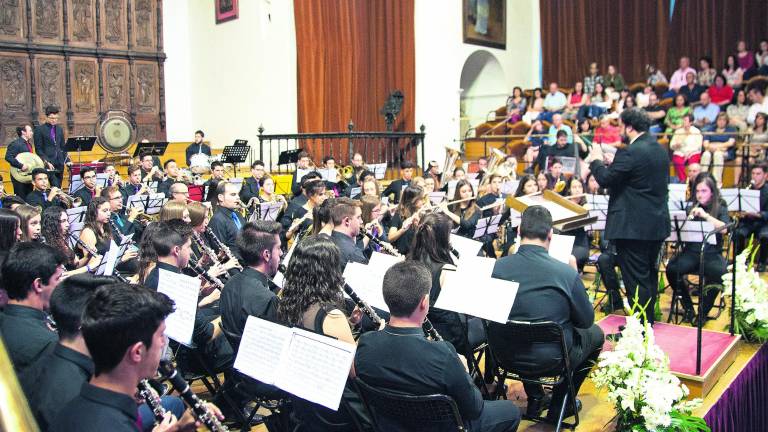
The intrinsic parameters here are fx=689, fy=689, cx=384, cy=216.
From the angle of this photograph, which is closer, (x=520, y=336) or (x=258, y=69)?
(x=520, y=336)

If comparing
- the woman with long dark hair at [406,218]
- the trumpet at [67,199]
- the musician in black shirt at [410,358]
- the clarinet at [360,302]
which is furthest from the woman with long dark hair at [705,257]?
the trumpet at [67,199]

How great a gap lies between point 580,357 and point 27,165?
28.4 ft

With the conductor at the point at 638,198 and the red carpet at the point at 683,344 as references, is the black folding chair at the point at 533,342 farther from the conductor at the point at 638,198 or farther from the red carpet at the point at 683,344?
the conductor at the point at 638,198

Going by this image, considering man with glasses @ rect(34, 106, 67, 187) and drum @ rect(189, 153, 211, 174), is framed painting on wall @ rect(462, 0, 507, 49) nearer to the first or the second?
drum @ rect(189, 153, 211, 174)

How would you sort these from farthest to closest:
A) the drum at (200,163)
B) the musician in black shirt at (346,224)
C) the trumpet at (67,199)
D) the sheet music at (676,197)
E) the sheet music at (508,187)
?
the drum at (200,163) < the sheet music at (508,187) < the trumpet at (67,199) < the sheet music at (676,197) < the musician in black shirt at (346,224)

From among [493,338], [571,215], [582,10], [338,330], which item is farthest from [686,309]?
[582,10]

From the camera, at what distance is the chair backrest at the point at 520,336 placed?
3510mm

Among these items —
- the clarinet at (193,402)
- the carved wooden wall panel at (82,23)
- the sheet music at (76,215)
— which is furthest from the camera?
the carved wooden wall panel at (82,23)

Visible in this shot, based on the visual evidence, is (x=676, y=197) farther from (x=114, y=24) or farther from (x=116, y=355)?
(x=114, y=24)

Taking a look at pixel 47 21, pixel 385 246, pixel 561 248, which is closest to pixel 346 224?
pixel 385 246

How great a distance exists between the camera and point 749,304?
5.16 meters

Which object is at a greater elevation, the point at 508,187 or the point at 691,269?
the point at 508,187

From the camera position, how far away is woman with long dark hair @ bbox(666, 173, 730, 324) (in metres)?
5.94

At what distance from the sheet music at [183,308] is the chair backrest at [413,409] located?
0.98m
